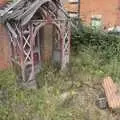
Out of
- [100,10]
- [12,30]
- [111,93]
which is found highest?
[100,10]

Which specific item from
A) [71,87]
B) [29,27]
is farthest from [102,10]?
[29,27]

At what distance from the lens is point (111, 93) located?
26.6 ft

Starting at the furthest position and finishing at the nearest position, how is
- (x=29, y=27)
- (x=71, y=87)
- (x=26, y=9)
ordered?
(x=71, y=87) < (x=26, y=9) < (x=29, y=27)

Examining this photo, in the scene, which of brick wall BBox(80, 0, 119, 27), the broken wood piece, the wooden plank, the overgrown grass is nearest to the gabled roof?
the wooden plank

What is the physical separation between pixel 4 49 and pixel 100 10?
11.1 feet

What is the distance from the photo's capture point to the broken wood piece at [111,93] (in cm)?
775

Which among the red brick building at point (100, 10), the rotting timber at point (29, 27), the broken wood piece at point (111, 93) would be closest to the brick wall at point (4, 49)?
the rotting timber at point (29, 27)

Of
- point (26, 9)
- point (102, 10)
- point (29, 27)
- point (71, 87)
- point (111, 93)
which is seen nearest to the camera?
point (111, 93)

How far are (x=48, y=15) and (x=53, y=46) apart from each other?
1267 mm

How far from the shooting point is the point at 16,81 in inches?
339

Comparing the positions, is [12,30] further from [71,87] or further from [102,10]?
[102,10]

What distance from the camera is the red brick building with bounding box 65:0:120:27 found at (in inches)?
415

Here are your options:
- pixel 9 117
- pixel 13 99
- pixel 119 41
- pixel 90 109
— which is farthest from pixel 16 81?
pixel 119 41

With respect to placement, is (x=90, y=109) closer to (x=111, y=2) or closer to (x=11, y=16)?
(x=11, y=16)
